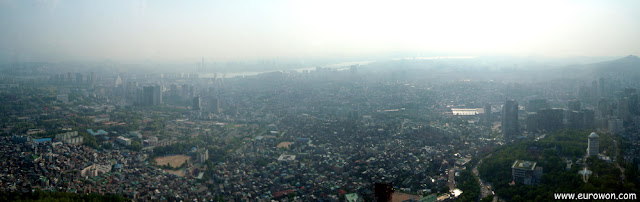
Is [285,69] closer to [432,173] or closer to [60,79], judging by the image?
[60,79]

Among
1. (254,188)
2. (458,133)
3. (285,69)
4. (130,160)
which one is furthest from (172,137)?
(285,69)

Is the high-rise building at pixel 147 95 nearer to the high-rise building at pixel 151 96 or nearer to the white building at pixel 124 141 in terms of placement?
the high-rise building at pixel 151 96

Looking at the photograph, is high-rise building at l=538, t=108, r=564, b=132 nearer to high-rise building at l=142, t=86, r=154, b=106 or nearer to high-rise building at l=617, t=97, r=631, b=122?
high-rise building at l=617, t=97, r=631, b=122

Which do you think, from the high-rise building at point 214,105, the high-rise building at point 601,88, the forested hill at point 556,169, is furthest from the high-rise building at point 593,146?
the high-rise building at point 214,105

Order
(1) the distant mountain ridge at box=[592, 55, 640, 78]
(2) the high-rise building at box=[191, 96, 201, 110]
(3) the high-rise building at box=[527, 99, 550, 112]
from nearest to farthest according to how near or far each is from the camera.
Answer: (3) the high-rise building at box=[527, 99, 550, 112] < (1) the distant mountain ridge at box=[592, 55, 640, 78] < (2) the high-rise building at box=[191, 96, 201, 110]

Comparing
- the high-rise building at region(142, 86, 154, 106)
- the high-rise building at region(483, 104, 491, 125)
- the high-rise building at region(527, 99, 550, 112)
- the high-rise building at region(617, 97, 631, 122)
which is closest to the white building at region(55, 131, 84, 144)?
the high-rise building at region(142, 86, 154, 106)

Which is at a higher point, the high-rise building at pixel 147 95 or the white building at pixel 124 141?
the high-rise building at pixel 147 95

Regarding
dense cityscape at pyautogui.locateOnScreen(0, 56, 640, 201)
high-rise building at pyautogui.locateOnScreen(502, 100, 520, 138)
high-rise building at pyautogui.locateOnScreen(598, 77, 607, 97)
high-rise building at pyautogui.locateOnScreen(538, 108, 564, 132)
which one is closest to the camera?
dense cityscape at pyautogui.locateOnScreen(0, 56, 640, 201)

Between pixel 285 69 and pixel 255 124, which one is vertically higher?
pixel 285 69
